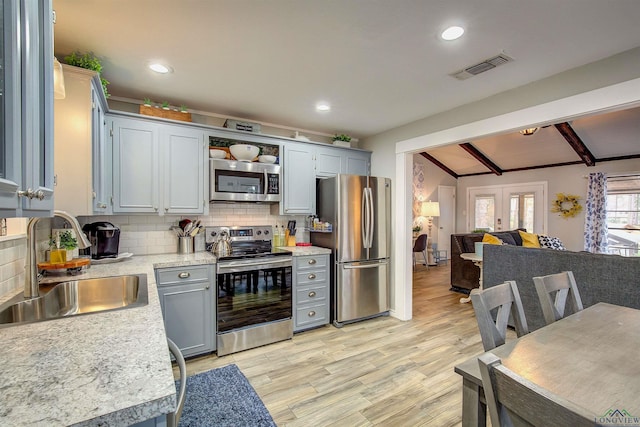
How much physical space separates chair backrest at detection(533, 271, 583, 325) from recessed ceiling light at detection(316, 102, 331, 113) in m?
2.34

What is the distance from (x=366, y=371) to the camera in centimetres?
248

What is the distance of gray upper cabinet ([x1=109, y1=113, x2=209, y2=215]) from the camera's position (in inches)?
102

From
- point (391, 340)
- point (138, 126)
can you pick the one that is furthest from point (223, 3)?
point (391, 340)

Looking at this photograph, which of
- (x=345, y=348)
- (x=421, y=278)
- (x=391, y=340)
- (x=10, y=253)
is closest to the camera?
(x=10, y=253)

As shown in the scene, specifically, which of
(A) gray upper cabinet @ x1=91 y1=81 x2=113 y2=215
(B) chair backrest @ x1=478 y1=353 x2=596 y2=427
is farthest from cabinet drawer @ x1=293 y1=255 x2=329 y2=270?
(B) chair backrest @ x1=478 y1=353 x2=596 y2=427

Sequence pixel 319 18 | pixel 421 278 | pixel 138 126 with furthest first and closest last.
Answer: pixel 421 278 → pixel 138 126 → pixel 319 18

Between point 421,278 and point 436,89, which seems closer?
point 436,89

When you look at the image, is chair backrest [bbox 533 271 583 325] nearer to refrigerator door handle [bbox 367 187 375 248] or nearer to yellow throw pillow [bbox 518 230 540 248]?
refrigerator door handle [bbox 367 187 375 248]

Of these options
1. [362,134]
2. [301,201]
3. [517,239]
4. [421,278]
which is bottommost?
[421,278]

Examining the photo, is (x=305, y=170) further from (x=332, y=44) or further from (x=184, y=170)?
(x=332, y=44)

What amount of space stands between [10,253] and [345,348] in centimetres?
258

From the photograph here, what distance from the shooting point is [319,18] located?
1708 millimetres

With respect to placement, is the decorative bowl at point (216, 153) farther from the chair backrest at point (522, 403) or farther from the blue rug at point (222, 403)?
the chair backrest at point (522, 403)

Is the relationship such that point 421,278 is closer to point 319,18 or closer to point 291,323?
point 291,323
